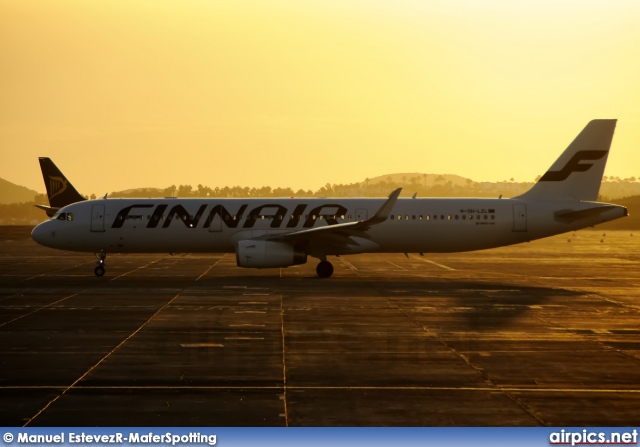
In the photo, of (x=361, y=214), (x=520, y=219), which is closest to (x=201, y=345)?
(x=361, y=214)

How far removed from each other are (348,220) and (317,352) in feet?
66.8

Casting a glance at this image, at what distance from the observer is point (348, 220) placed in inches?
1569

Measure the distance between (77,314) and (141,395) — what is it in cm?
1173

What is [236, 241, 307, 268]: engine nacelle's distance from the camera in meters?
36.5

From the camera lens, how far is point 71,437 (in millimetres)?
12047

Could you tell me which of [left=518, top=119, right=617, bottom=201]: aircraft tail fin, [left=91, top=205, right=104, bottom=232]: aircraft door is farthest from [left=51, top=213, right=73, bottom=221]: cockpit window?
[left=518, top=119, right=617, bottom=201]: aircraft tail fin

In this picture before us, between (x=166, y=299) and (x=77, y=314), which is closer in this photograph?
(x=77, y=314)

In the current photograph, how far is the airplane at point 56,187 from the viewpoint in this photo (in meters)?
67.8

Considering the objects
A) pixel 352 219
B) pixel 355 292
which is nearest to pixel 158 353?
pixel 355 292

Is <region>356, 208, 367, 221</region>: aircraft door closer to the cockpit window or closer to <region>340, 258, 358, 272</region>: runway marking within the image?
<region>340, 258, 358, 272</region>: runway marking

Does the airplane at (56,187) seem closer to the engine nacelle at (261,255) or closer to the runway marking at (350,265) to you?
the runway marking at (350,265)

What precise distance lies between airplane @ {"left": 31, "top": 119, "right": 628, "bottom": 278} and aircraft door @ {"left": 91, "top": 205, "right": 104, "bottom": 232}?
5 cm

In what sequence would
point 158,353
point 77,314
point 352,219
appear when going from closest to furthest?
point 158,353
point 77,314
point 352,219

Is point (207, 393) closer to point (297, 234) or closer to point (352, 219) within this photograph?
point (297, 234)
